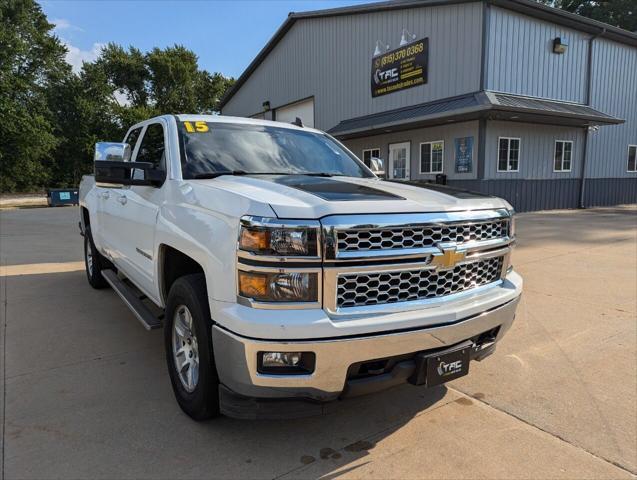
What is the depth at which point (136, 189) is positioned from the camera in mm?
3850

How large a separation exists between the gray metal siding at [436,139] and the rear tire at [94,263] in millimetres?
12633

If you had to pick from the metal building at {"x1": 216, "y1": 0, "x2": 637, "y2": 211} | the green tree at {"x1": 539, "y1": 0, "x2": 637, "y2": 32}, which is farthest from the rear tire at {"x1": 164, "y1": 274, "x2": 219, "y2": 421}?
the green tree at {"x1": 539, "y1": 0, "x2": 637, "y2": 32}

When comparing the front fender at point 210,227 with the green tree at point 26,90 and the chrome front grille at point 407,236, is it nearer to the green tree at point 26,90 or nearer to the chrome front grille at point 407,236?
the chrome front grille at point 407,236

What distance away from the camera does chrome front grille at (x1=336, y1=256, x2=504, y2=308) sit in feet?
7.43

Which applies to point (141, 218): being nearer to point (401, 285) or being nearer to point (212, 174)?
point (212, 174)

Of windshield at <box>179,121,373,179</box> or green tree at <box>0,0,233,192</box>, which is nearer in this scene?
windshield at <box>179,121,373,179</box>

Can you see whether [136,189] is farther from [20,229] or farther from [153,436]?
[20,229]

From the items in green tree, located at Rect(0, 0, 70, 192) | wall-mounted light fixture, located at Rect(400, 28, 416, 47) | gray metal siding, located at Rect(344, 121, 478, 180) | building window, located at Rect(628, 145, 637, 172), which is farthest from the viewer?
green tree, located at Rect(0, 0, 70, 192)

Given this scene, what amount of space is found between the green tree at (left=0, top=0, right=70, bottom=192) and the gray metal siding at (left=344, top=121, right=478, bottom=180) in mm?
28034

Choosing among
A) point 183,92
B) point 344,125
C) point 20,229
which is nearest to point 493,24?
point 344,125

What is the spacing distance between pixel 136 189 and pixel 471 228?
270 centimetres

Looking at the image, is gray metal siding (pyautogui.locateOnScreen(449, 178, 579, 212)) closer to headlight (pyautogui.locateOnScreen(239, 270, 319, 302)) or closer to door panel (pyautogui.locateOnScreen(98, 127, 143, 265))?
door panel (pyautogui.locateOnScreen(98, 127, 143, 265))

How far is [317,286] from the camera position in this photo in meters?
2.18

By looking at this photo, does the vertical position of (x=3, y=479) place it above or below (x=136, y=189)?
below
